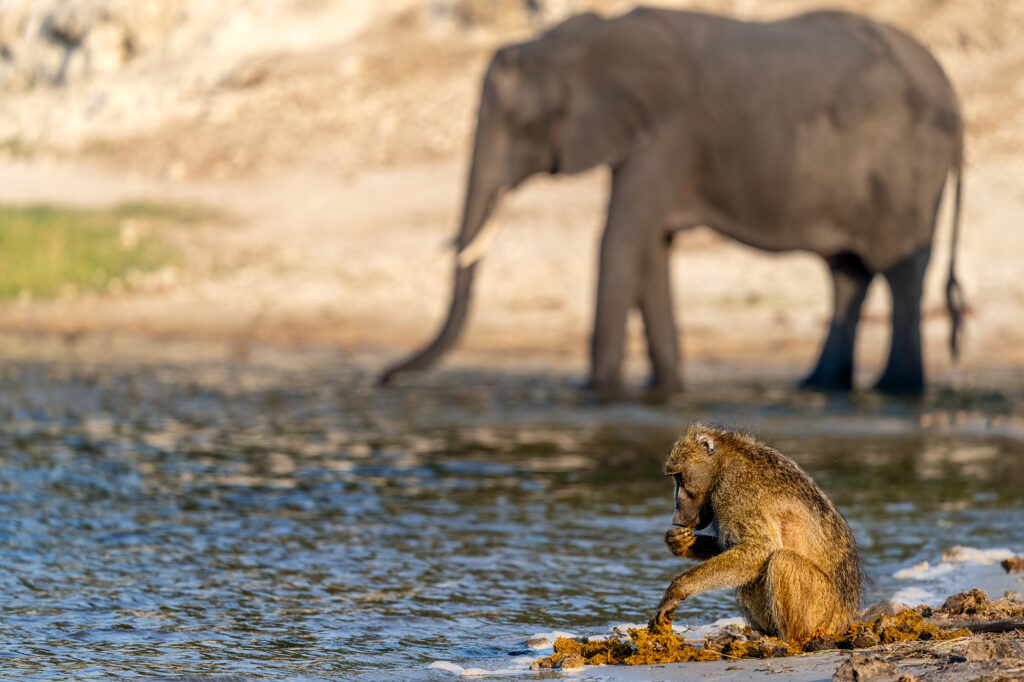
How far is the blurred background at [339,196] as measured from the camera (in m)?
19.6

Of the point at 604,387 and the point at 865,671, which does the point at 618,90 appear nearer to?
the point at 604,387

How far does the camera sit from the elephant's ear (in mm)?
13719

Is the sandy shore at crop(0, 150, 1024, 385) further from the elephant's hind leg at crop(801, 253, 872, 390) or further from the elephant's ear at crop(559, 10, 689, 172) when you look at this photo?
the elephant's ear at crop(559, 10, 689, 172)

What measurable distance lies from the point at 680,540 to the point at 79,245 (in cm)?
2030

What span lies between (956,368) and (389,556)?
10.5 m

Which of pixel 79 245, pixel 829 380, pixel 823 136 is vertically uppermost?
pixel 823 136

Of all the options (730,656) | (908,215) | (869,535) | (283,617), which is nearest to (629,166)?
(908,215)

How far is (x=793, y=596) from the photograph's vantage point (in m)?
4.80

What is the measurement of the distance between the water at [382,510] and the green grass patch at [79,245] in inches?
340

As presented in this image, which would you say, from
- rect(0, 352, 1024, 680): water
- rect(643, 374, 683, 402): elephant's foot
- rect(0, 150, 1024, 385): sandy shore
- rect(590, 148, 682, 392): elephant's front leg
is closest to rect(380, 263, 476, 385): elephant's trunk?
rect(0, 352, 1024, 680): water

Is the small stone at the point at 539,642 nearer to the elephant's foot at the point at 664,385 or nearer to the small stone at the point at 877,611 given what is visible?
the small stone at the point at 877,611

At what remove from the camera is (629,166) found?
1369 cm

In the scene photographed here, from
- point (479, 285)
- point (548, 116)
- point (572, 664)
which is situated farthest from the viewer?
point (479, 285)

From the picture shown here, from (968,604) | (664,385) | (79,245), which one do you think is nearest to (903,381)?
(664,385)
